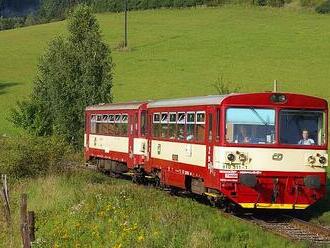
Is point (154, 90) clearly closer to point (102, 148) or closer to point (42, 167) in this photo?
point (102, 148)

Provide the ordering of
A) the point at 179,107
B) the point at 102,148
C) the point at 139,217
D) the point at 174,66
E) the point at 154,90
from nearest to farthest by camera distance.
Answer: the point at 139,217 → the point at 179,107 → the point at 102,148 → the point at 154,90 → the point at 174,66

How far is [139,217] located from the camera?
12891 millimetres

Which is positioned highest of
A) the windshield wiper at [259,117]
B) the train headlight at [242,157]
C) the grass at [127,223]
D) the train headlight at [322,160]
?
the windshield wiper at [259,117]

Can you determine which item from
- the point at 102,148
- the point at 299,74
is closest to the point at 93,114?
the point at 102,148

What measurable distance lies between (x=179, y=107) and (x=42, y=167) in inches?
200

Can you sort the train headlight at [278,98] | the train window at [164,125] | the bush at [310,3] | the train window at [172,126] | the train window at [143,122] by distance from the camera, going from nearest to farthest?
the train headlight at [278,98] → the train window at [172,126] → the train window at [164,125] → the train window at [143,122] → the bush at [310,3]

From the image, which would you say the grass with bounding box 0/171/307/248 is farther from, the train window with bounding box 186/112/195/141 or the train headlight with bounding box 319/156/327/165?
the train headlight with bounding box 319/156/327/165

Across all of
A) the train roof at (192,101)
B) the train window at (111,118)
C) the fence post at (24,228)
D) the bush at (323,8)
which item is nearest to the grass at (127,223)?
the fence post at (24,228)

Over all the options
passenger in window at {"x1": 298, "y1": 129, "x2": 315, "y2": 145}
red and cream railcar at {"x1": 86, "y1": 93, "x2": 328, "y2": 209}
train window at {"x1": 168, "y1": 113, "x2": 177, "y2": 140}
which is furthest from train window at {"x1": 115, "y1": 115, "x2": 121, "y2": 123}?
passenger in window at {"x1": 298, "y1": 129, "x2": 315, "y2": 145}

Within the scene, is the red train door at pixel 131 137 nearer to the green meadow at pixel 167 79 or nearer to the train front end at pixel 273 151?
the green meadow at pixel 167 79

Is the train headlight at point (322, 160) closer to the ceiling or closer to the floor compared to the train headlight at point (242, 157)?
closer to the floor

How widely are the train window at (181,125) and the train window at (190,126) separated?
0.34 meters

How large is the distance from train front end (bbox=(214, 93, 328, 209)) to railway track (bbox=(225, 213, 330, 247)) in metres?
0.42

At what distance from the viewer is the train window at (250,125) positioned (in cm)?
1551
